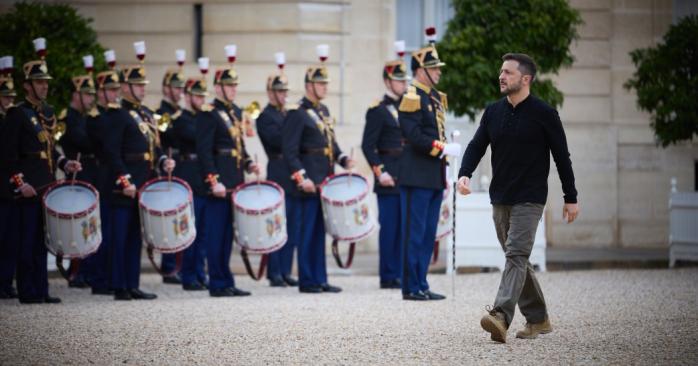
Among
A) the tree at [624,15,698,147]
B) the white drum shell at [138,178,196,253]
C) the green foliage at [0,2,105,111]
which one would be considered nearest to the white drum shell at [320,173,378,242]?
the white drum shell at [138,178,196,253]

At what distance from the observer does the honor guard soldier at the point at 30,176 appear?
1337 centimetres

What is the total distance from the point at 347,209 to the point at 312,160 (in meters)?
0.89

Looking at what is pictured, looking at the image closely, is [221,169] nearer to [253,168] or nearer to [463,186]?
[253,168]

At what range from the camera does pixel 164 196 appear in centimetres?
1381

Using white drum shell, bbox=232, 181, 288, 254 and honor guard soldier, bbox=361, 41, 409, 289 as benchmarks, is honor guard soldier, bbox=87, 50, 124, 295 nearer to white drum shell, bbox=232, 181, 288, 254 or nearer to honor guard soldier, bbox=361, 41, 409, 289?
white drum shell, bbox=232, 181, 288, 254

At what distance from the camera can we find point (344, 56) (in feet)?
69.5

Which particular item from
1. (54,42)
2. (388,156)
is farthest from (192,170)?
(54,42)

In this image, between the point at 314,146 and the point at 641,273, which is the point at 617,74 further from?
the point at 314,146

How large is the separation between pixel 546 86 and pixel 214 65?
5.24 m

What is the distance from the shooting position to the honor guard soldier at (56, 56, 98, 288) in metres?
15.3

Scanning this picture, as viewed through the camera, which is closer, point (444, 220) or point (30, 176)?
point (30, 176)

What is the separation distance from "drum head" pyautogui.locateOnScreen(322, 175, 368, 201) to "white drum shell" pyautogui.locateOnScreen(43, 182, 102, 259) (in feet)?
7.53

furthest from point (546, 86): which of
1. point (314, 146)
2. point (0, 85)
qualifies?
point (0, 85)

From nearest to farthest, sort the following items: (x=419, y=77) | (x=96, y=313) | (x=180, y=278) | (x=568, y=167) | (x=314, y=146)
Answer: (x=568, y=167), (x=96, y=313), (x=419, y=77), (x=314, y=146), (x=180, y=278)
